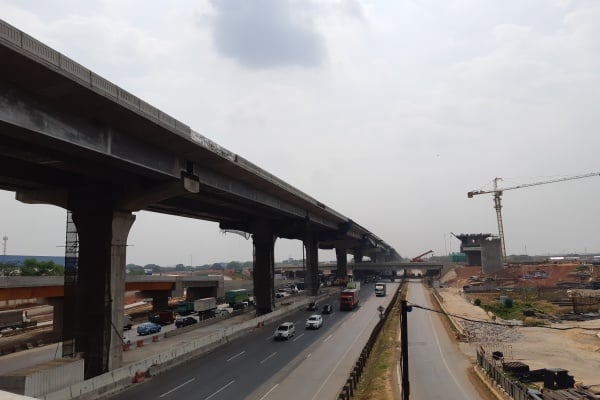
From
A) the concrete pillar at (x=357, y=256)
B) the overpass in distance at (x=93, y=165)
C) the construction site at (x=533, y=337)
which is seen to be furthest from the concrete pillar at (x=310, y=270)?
the concrete pillar at (x=357, y=256)

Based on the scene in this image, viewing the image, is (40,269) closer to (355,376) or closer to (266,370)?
(266,370)

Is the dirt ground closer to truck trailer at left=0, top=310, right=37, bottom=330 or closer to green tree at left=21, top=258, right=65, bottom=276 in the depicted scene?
truck trailer at left=0, top=310, right=37, bottom=330

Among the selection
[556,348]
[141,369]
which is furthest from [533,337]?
[141,369]

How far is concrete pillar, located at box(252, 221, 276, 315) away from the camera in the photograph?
221 feet

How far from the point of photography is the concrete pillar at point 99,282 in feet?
104

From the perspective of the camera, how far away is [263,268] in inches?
2724

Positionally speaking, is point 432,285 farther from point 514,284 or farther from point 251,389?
point 251,389

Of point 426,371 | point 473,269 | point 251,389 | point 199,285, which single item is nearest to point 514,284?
point 473,269

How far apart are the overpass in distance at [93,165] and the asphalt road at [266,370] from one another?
559cm

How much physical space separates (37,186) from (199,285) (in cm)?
6491

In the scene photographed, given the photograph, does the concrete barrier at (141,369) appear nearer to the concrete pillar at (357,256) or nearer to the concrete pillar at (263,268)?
the concrete pillar at (263,268)

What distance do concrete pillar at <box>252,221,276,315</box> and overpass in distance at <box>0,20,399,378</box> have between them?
66.0ft

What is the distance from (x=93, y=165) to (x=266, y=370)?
19.2 meters

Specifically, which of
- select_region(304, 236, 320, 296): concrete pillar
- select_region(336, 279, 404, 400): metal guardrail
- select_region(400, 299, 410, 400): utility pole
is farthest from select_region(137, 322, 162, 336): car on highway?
select_region(400, 299, 410, 400): utility pole
